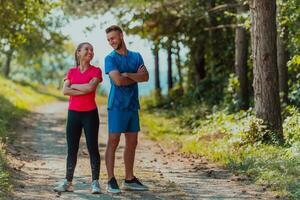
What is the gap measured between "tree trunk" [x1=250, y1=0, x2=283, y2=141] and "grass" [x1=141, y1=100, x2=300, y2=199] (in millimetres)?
274

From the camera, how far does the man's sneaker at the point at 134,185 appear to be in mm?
9808

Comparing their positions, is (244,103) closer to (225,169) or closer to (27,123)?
(27,123)

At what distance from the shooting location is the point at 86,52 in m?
9.43

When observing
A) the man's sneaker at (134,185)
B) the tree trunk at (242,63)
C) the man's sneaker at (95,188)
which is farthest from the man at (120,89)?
the tree trunk at (242,63)

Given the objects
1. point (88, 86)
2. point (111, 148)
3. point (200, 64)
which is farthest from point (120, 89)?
point (200, 64)

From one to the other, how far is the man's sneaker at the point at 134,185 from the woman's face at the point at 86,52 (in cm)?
193

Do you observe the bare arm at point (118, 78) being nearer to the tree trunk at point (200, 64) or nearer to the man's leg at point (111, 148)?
the man's leg at point (111, 148)

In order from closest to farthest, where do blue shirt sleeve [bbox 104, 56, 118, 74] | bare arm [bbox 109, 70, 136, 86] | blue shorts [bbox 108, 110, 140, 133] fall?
bare arm [bbox 109, 70, 136, 86], blue shirt sleeve [bbox 104, 56, 118, 74], blue shorts [bbox 108, 110, 140, 133]

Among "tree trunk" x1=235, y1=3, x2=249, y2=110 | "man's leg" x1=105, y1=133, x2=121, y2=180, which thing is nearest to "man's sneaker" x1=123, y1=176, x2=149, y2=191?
"man's leg" x1=105, y1=133, x2=121, y2=180

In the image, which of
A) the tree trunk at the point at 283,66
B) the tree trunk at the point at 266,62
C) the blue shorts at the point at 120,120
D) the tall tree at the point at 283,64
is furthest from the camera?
the tree trunk at the point at 283,66

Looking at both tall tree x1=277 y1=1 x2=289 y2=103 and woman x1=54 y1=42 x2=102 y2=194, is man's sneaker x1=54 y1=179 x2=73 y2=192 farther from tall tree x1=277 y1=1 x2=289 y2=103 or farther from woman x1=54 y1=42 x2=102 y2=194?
tall tree x1=277 y1=1 x2=289 y2=103

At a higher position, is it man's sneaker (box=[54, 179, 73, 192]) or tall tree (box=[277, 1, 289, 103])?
tall tree (box=[277, 1, 289, 103])

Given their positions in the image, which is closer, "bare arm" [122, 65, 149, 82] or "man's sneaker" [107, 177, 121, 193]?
"bare arm" [122, 65, 149, 82]

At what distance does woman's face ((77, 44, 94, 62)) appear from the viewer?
9.41m
